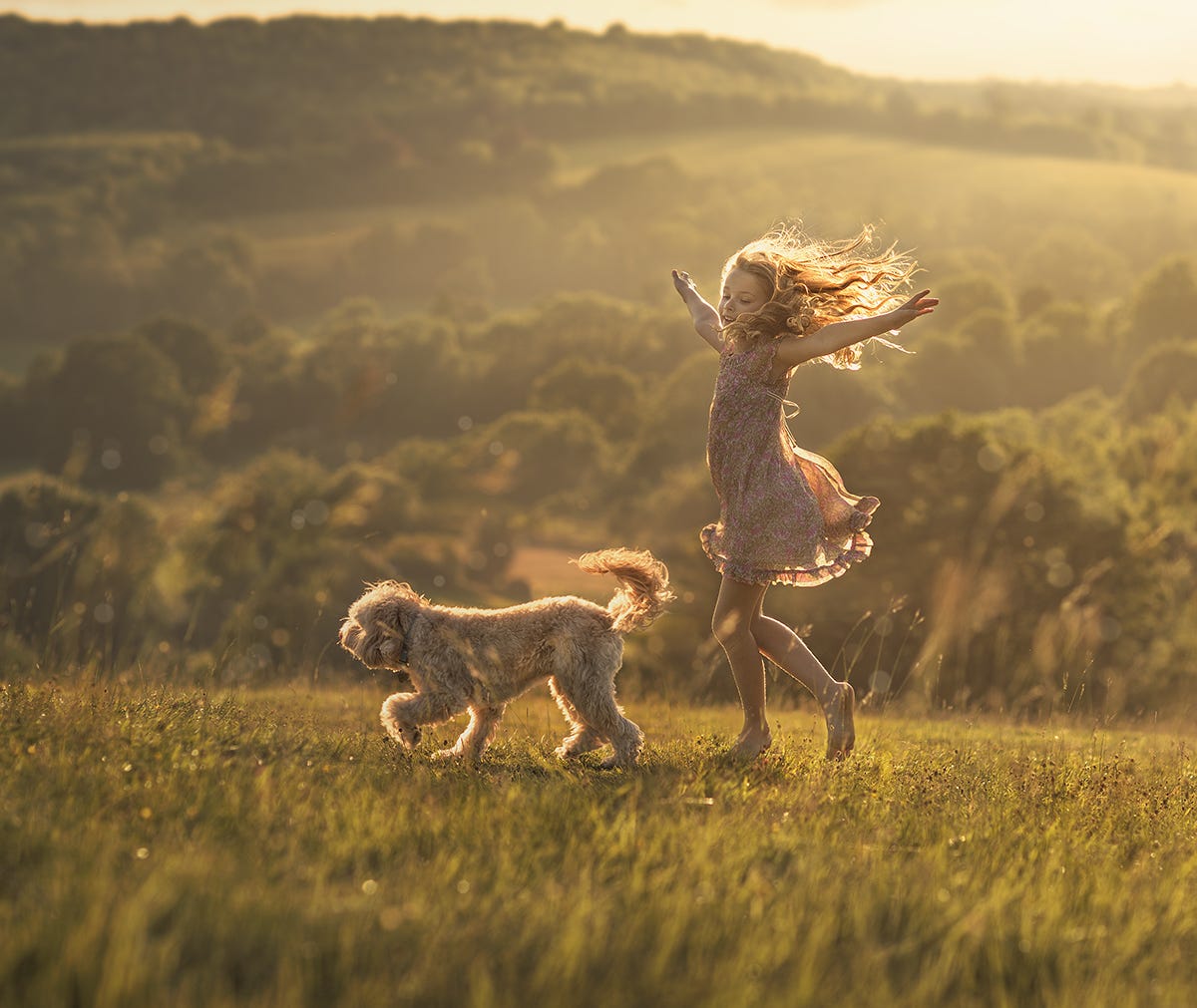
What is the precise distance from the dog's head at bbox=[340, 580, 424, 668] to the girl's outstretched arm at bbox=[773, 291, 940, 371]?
231cm

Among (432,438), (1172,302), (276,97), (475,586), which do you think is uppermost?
(276,97)

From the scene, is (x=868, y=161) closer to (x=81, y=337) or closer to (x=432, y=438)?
(x=432, y=438)

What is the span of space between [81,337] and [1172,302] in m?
97.0

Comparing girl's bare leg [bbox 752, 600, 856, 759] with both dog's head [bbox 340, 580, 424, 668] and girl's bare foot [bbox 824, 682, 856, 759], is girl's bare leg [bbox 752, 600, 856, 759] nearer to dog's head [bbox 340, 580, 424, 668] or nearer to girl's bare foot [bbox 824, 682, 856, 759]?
girl's bare foot [bbox 824, 682, 856, 759]

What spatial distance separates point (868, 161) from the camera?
197 meters

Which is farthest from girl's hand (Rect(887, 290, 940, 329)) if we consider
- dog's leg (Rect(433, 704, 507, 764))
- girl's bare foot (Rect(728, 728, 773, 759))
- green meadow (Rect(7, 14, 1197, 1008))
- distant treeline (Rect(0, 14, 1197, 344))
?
distant treeline (Rect(0, 14, 1197, 344))

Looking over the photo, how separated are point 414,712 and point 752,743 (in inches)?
70.2

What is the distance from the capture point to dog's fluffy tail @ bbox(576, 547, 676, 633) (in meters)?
6.20

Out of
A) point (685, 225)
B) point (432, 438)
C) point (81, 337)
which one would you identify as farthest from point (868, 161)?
point (81, 337)

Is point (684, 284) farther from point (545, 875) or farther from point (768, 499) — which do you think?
point (545, 875)

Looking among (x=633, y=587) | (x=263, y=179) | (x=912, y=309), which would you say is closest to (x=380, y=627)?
Answer: (x=633, y=587)

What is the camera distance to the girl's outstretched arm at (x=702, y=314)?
7.08 metres

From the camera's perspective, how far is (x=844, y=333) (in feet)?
20.8

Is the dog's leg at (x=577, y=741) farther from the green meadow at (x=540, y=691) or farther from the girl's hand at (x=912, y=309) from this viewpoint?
the girl's hand at (x=912, y=309)
